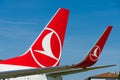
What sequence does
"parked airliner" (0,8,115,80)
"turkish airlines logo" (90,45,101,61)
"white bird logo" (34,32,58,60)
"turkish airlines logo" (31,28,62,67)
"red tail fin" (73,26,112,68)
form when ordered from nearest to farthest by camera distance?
"red tail fin" (73,26,112,68) → "turkish airlines logo" (90,45,101,61) → "parked airliner" (0,8,115,80) → "turkish airlines logo" (31,28,62,67) → "white bird logo" (34,32,58,60)

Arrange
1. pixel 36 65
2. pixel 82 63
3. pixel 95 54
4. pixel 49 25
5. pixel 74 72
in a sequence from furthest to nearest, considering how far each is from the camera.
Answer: pixel 49 25
pixel 36 65
pixel 74 72
pixel 95 54
pixel 82 63

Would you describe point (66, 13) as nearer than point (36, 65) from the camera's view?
No

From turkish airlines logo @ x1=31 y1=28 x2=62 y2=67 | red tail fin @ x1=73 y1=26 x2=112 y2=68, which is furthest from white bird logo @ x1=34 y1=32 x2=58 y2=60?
red tail fin @ x1=73 y1=26 x2=112 y2=68

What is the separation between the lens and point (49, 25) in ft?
70.9

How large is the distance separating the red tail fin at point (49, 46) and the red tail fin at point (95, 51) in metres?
4.06

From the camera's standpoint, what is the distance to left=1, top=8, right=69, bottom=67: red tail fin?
20.2 m

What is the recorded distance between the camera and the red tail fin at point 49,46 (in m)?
20.2

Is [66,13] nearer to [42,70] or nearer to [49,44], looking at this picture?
[49,44]

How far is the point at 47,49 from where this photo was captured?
21016mm

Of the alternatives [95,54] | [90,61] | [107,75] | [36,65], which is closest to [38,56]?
[36,65]

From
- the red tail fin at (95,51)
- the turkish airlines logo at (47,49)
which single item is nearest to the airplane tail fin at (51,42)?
the turkish airlines logo at (47,49)

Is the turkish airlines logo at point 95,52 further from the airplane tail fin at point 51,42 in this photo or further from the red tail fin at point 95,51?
the airplane tail fin at point 51,42

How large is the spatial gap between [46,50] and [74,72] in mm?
2626

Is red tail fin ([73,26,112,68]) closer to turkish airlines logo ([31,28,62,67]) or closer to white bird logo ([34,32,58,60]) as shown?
turkish airlines logo ([31,28,62,67])
